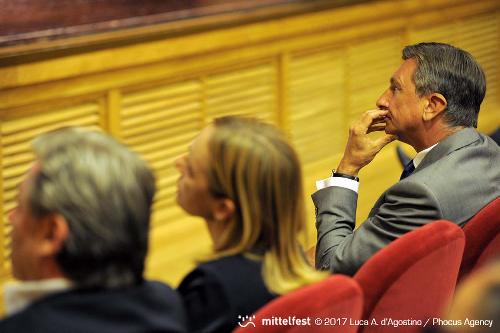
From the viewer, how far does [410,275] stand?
1.79 meters

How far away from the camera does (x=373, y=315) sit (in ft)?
5.96

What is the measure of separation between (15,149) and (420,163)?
132 centimetres

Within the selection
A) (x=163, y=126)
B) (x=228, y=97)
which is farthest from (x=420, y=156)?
(x=228, y=97)

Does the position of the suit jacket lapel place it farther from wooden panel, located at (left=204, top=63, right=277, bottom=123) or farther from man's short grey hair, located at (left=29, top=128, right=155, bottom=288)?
wooden panel, located at (left=204, top=63, right=277, bottom=123)

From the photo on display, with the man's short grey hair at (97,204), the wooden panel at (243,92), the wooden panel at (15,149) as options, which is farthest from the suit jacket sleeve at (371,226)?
the wooden panel at (243,92)

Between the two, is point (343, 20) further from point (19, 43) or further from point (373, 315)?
point (373, 315)

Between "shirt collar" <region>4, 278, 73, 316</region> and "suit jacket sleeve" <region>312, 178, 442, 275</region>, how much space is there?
0.86 meters

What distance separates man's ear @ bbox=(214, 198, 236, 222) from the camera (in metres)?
1.61

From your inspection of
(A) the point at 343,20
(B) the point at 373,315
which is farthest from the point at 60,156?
(A) the point at 343,20

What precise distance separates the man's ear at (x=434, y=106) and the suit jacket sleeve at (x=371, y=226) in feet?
0.86

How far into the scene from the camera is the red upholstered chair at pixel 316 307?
145 centimetres

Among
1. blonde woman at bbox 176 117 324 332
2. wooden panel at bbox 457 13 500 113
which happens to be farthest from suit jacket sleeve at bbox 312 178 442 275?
wooden panel at bbox 457 13 500 113

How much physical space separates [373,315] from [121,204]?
26.9 inches

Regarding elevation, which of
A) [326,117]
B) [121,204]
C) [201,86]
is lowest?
[326,117]
